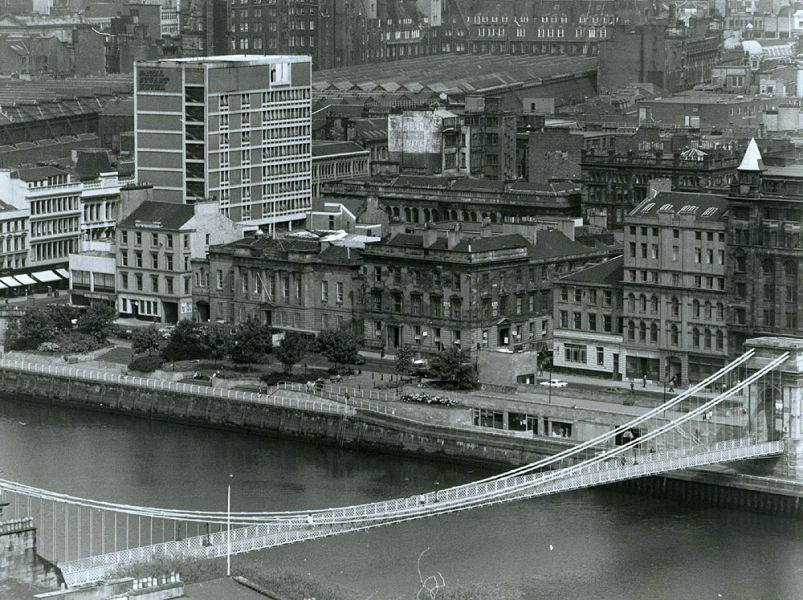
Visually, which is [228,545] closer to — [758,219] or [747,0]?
[758,219]

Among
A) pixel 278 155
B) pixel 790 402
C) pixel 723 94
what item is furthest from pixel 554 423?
pixel 723 94

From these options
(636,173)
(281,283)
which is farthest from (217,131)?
(636,173)

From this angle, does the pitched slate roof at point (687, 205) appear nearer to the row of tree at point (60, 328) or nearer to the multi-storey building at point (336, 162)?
the row of tree at point (60, 328)

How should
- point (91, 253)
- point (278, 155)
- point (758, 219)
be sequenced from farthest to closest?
point (278, 155)
point (91, 253)
point (758, 219)

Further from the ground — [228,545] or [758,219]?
[758,219]

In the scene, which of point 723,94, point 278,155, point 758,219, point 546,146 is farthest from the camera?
point 723,94

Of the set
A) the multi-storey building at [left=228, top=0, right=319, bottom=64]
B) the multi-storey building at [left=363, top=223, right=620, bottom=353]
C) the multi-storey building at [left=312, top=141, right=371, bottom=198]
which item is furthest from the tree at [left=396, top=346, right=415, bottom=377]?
the multi-storey building at [left=228, top=0, right=319, bottom=64]

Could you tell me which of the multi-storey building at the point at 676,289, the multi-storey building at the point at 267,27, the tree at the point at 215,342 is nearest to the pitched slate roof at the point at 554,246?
the multi-storey building at the point at 676,289
